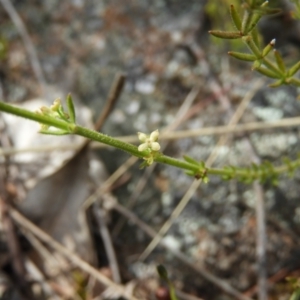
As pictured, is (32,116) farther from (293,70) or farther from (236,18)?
(293,70)

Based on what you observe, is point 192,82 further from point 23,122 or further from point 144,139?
point 144,139

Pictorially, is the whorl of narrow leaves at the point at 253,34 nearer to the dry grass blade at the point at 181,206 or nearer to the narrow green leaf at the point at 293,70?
the narrow green leaf at the point at 293,70

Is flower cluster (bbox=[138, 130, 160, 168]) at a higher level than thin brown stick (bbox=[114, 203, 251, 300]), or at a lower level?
higher

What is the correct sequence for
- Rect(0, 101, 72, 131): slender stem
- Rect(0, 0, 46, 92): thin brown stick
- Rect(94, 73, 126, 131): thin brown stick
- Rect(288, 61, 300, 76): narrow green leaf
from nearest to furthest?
1. Rect(0, 101, 72, 131): slender stem
2. Rect(288, 61, 300, 76): narrow green leaf
3. Rect(94, 73, 126, 131): thin brown stick
4. Rect(0, 0, 46, 92): thin brown stick

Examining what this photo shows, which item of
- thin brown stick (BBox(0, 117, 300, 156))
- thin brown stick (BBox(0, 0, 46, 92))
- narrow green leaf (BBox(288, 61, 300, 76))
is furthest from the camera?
thin brown stick (BBox(0, 0, 46, 92))

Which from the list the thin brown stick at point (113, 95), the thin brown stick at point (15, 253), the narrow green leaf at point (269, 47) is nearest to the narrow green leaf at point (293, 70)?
the narrow green leaf at point (269, 47)

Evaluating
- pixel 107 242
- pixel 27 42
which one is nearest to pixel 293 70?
pixel 107 242

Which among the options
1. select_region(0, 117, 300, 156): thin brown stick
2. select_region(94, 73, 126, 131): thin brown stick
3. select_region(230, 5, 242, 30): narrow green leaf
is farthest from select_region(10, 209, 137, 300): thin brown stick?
select_region(230, 5, 242, 30): narrow green leaf

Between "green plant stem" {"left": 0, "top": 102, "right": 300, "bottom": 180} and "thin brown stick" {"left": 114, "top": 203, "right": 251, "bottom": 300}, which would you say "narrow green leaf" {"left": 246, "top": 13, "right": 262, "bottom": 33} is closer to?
"green plant stem" {"left": 0, "top": 102, "right": 300, "bottom": 180}

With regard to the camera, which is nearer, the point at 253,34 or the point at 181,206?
the point at 253,34
